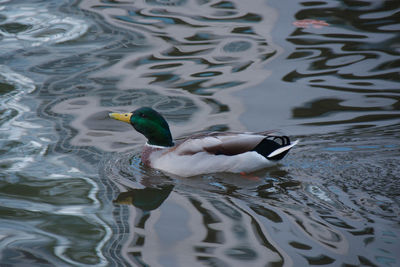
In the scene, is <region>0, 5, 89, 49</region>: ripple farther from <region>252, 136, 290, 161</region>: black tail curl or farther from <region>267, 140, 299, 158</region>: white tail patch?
<region>267, 140, 299, 158</region>: white tail patch

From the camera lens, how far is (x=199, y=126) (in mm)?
7609

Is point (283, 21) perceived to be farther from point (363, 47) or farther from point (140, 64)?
point (140, 64)

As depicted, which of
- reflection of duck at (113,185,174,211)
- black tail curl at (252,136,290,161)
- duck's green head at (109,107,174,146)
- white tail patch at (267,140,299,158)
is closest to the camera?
reflection of duck at (113,185,174,211)

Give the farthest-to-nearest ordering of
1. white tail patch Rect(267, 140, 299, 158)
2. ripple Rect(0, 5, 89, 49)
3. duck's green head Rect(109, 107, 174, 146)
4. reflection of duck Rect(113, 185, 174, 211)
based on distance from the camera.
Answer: ripple Rect(0, 5, 89, 49)
duck's green head Rect(109, 107, 174, 146)
white tail patch Rect(267, 140, 299, 158)
reflection of duck Rect(113, 185, 174, 211)

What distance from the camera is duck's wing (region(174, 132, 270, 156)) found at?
659 centimetres

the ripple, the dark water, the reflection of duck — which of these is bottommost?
the reflection of duck

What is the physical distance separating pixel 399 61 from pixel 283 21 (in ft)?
7.04

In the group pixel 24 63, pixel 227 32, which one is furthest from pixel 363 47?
pixel 24 63

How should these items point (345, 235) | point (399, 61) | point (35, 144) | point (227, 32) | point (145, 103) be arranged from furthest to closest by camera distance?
point (227, 32), point (399, 61), point (145, 103), point (35, 144), point (345, 235)

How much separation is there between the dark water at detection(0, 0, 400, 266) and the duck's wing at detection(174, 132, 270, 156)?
0.87ft

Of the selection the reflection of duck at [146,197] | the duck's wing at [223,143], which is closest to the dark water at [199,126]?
the reflection of duck at [146,197]

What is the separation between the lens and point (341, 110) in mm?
7785

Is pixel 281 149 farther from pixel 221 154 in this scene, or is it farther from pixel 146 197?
pixel 146 197

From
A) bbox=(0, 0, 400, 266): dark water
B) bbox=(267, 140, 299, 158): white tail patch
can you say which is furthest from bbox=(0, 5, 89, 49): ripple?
bbox=(267, 140, 299, 158): white tail patch
